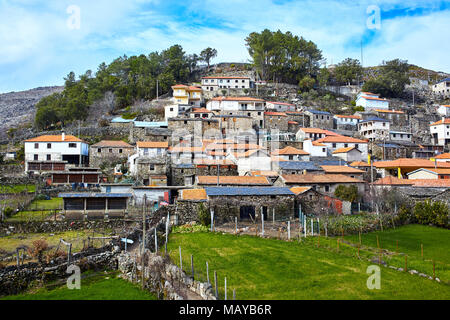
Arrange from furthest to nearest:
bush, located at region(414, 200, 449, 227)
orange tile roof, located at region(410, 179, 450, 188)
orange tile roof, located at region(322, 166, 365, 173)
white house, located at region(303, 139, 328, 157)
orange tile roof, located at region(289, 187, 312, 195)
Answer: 1. white house, located at region(303, 139, 328, 157)
2. orange tile roof, located at region(322, 166, 365, 173)
3. orange tile roof, located at region(410, 179, 450, 188)
4. orange tile roof, located at region(289, 187, 312, 195)
5. bush, located at region(414, 200, 449, 227)

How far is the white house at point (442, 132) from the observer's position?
61.2 m

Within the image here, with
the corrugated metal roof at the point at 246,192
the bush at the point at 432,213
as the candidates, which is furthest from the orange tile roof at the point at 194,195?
the bush at the point at 432,213

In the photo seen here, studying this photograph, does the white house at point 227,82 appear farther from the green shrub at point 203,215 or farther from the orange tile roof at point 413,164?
the green shrub at point 203,215

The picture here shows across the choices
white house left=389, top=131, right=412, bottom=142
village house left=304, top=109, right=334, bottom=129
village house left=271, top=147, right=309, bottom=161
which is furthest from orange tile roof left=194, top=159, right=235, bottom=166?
white house left=389, top=131, right=412, bottom=142

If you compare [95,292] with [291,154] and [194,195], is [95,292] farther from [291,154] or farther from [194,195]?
[291,154]

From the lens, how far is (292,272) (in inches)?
567

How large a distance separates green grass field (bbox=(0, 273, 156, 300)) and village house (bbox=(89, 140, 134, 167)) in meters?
34.1

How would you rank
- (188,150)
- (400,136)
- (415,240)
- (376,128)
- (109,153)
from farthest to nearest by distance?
(400,136)
(376,128)
(109,153)
(188,150)
(415,240)

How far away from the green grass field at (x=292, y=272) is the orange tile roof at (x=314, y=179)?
13111 mm

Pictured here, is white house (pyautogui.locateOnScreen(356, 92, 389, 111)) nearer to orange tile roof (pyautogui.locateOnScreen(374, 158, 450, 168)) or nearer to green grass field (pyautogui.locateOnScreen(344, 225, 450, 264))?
orange tile roof (pyautogui.locateOnScreen(374, 158, 450, 168))

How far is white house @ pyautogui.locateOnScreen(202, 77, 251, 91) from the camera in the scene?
250 feet

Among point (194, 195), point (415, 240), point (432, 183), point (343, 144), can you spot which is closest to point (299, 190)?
point (194, 195)

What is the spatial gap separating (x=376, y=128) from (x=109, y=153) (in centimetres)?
4544
